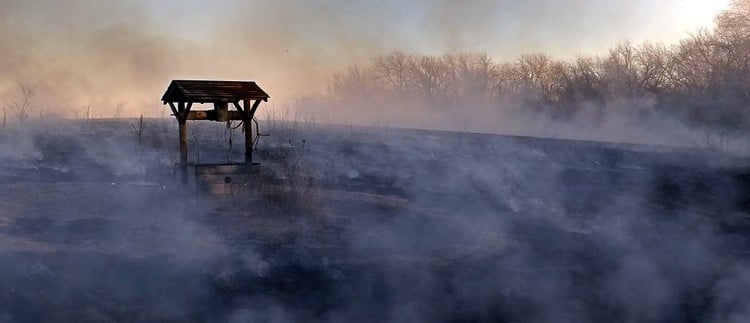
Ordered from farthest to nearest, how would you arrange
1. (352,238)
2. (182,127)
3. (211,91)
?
1. (182,127)
2. (211,91)
3. (352,238)

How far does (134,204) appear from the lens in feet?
37.1

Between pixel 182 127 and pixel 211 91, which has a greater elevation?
pixel 211 91

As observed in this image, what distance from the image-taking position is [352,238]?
35.8ft

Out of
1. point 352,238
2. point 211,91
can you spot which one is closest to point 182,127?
point 211,91

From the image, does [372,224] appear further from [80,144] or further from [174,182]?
[80,144]

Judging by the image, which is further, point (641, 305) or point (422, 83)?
A: point (422, 83)

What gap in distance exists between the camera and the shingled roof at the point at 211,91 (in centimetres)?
1120

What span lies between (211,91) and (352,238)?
3322 mm

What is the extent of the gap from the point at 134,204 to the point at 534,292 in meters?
6.41

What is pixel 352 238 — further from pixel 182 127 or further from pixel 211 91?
pixel 182 127

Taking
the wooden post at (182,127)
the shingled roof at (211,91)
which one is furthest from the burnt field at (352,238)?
the shingled roof at (211,91)

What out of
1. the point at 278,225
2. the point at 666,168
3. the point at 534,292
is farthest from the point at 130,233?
the point at 666,168

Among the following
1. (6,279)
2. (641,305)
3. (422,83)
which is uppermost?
(422,83)

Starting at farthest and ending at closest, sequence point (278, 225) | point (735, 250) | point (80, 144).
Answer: point (80, 144)
point (735, 250)
point (278, 225)
